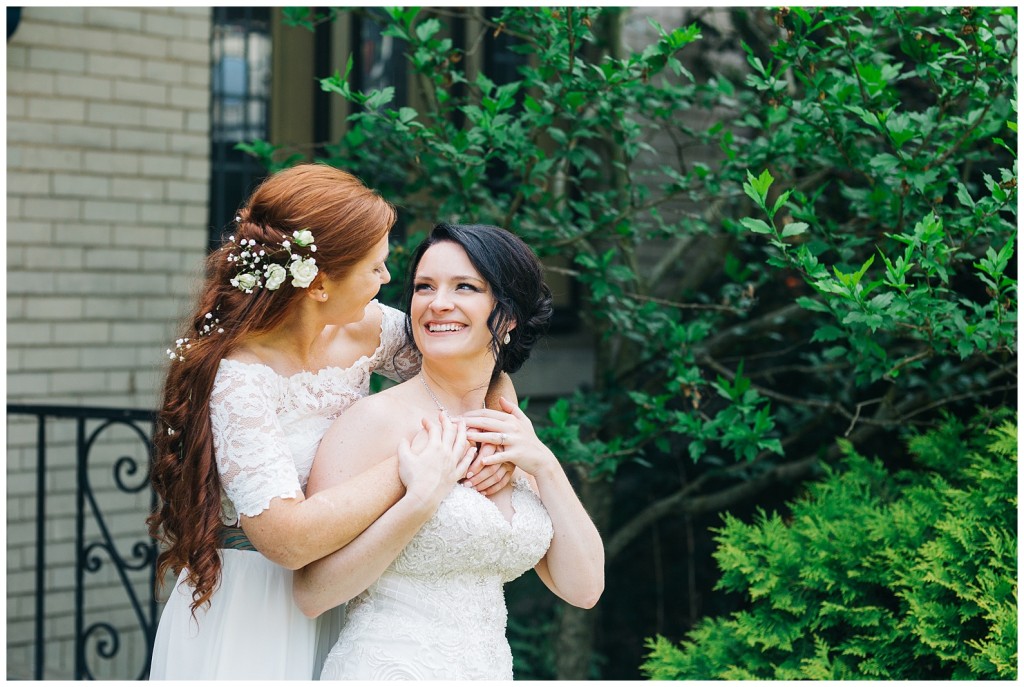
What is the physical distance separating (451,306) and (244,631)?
38.4 inches

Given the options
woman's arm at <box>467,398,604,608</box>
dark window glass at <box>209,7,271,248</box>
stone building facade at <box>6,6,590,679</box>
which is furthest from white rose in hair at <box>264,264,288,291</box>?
dark window glass at <box>209,7,271,248</box>

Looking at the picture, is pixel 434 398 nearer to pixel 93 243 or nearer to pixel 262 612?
pixel 262 612

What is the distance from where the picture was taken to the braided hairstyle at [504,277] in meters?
2.54

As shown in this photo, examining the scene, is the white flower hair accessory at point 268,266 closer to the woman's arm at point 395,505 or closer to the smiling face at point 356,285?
the smiling face at point 356,285

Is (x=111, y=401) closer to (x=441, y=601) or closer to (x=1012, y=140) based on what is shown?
(x=441, y=601)

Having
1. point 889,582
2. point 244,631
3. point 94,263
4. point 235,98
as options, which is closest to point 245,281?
point 244,631

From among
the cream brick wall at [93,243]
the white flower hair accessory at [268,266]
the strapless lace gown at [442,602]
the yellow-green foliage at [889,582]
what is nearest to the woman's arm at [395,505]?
the strapless lace gown at [442,602]

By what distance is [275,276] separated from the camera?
2400 mm

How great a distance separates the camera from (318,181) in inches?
98.3

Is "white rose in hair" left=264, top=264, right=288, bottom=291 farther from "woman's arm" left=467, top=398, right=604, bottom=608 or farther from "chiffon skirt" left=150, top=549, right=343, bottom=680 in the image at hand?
"chiffon skirt" left=150, top=549, right=343, bottom=680

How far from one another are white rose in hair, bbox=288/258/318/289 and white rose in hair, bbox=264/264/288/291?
3 centimetres

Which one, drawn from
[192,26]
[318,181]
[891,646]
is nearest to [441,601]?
[318,181]

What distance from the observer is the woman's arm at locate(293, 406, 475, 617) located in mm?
2312

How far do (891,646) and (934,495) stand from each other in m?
0.59
